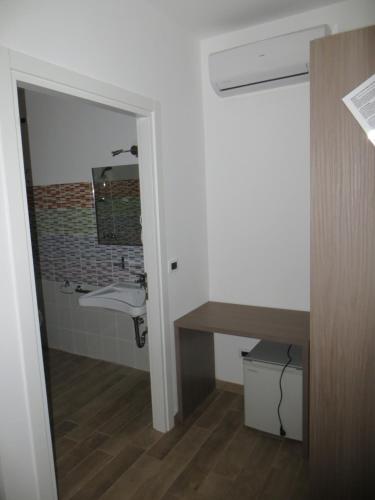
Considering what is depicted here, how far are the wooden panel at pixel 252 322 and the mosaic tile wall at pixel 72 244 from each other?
2.77ft

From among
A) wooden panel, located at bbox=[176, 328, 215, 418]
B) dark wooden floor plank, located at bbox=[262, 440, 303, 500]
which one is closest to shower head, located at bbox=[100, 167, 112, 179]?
wooden panel, located at bbox=[176, 328, 215, 418]

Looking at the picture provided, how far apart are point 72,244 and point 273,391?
230 centimetres

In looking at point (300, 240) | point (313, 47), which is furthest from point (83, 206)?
point (313, 47)

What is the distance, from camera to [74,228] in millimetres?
3650

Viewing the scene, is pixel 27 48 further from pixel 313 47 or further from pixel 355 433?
pixel 355 433

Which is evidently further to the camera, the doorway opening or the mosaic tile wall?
the mosaic tile wall

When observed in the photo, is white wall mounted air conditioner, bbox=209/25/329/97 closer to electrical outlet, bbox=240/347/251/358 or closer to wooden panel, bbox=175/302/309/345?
wooden panel, bbox=175/302/309/345

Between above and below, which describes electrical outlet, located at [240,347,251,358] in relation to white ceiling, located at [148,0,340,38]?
below

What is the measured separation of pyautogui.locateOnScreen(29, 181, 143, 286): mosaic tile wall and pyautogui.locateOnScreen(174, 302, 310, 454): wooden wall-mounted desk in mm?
845

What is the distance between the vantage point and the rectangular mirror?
320cm

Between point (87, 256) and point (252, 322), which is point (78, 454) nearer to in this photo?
point (252, 322)

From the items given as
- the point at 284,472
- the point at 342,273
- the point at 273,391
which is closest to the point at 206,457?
the point at 284,472

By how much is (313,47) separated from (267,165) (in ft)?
3.85

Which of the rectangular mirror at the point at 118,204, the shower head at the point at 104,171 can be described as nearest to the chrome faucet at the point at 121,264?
the rectangular mirror at the point at 118,204
